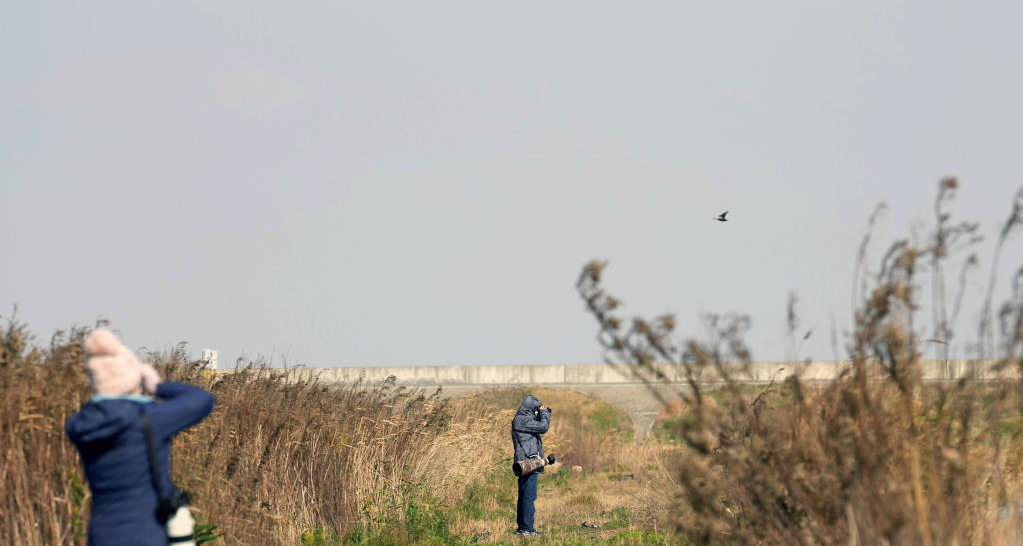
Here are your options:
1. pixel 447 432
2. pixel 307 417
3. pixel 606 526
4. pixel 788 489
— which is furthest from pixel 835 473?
pixel 447 432

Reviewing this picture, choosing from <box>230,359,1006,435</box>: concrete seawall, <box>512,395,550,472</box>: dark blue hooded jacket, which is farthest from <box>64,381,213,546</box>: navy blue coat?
<box>230,359,1006,435</box>: concrete seawall

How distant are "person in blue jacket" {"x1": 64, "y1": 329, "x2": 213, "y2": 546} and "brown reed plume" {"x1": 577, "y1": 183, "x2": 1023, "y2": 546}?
2.77 m

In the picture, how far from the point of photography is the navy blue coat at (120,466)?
5871 millimetres

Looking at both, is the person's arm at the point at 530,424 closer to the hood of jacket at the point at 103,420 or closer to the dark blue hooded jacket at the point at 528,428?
the dark blue hooded jacket at the point at 528,428

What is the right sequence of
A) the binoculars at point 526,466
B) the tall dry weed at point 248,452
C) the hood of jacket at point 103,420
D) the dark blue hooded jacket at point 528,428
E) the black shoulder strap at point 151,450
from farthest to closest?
1. the dark blue hooded jacket at point 528,428
2. the binoculars at point 526,466
3. the tall dry weed at point 248,452
4. the black shoulder strap at point 151,450
5. the hood of jacket at point 103,420

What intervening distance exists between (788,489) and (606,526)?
8694mm

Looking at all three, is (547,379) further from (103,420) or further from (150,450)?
(103,420)

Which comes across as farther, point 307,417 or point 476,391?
point 476,391

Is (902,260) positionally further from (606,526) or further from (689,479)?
(606,526)

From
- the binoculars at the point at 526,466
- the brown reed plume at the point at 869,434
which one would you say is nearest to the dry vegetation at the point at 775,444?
the brown reed plume at the point at 869,434

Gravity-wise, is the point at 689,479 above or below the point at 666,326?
below

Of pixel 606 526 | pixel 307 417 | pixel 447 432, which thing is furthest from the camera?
pixel 447 432

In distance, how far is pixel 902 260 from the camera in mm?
7102

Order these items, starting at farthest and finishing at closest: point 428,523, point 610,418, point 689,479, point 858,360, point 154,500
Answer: point 610,418 → point 428,523 → point 689,479 → point 858,360 → point 154,500
